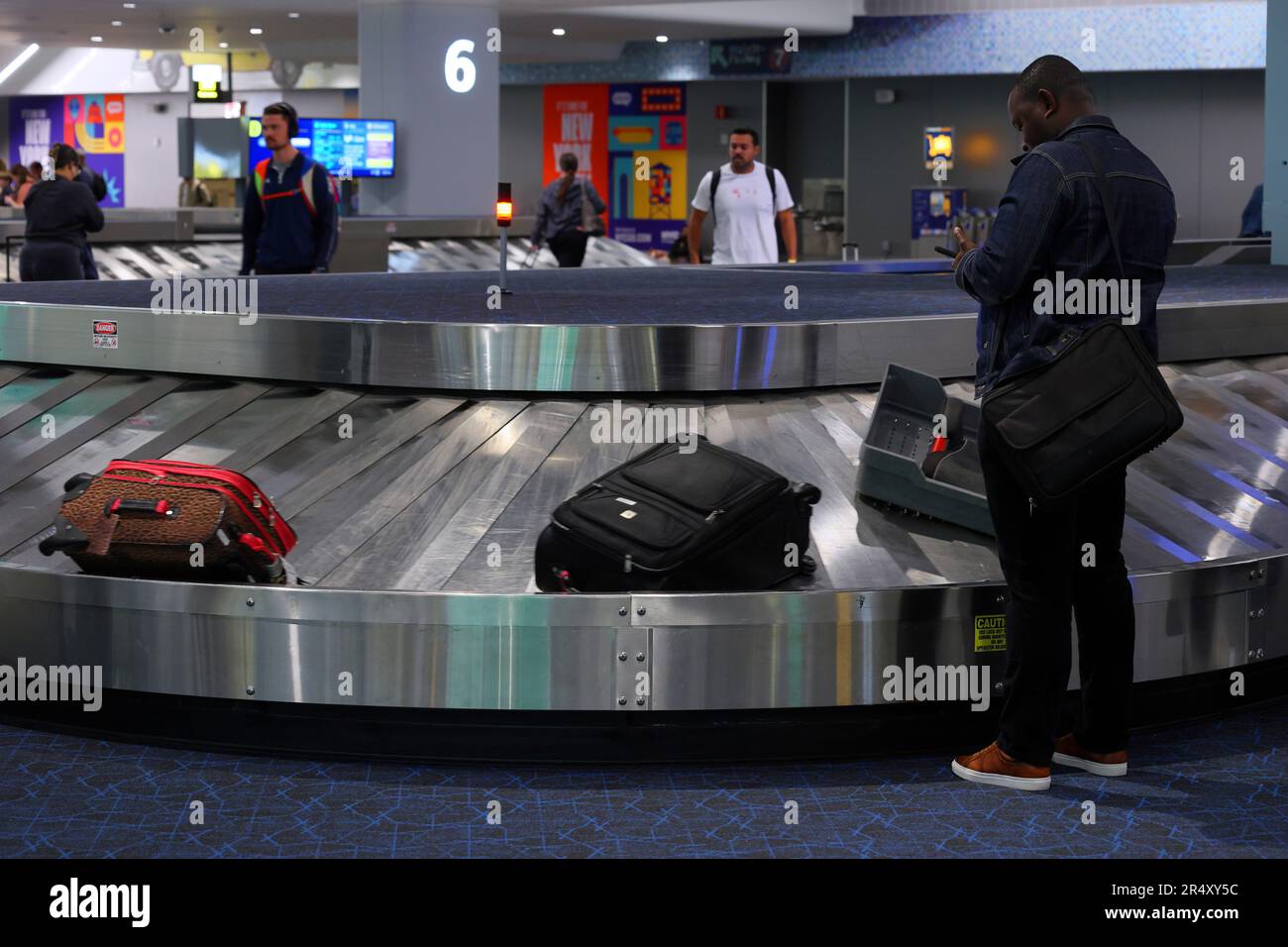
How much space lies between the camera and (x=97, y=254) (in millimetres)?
13328

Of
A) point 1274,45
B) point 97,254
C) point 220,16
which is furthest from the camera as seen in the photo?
point 220,16

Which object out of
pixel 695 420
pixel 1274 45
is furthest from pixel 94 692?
pixel 1274 45

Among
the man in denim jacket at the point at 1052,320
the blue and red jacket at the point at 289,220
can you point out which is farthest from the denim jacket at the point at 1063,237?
the blue and red jacket at the point at 289,220

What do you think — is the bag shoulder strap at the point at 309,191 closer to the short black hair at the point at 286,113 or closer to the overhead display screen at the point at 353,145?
the short black hair at the point at 286,113

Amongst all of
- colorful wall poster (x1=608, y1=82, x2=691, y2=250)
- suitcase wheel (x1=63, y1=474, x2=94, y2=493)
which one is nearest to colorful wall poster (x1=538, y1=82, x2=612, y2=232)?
colorful wall poster (x1=608, y1=82, x2=691, y2=250)

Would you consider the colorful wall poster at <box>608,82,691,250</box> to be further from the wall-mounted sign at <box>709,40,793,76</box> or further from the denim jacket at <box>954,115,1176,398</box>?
the denim jacket at <box>954,115,1176,398</box>

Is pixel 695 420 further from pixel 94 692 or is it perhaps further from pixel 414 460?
pixel 94 692

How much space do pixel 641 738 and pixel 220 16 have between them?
655 inches

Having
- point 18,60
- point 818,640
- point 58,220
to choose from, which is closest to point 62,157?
point 58,220

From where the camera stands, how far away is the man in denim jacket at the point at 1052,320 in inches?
125

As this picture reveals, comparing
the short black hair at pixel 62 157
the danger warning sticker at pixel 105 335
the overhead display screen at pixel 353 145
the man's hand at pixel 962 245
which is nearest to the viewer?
the man's hand at pixel 962 245

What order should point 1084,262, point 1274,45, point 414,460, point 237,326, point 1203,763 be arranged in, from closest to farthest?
point 1084,262
point 1203,763
point 414,460
point 237,326
point 1274,45

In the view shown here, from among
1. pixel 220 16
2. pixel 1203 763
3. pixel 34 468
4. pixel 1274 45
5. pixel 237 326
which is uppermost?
pixel 220 16
